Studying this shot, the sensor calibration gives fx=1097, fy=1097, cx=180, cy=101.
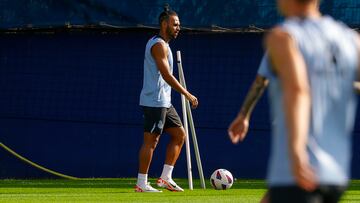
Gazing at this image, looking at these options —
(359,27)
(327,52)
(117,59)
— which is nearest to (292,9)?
(327,52)

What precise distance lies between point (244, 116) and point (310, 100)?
99cm

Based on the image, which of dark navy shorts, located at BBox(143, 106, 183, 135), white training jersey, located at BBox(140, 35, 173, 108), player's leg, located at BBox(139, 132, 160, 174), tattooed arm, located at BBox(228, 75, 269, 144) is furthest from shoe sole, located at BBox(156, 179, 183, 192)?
tattooed arm, located at BBox(228, 75, 269, 144)

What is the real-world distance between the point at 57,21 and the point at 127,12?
1050mm

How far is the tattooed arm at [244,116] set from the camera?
5332 mm

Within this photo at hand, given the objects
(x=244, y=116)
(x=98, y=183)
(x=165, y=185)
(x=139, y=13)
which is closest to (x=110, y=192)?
(x=165, y=185)

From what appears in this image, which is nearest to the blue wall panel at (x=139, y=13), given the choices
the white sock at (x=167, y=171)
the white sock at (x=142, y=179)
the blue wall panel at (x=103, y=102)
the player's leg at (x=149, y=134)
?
the blue wall panel at (x=103, y=102)

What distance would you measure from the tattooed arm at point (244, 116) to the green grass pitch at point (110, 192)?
584cm

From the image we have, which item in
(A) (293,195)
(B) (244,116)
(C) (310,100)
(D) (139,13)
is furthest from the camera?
(D) (139,13)

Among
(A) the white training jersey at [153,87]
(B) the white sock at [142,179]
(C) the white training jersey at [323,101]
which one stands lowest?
(B) the white sock at [142,179]

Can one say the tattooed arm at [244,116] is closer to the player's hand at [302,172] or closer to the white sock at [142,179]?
the player's hand at [302,172]

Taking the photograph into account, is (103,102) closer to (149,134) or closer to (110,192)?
(110,192)

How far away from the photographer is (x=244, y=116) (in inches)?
217

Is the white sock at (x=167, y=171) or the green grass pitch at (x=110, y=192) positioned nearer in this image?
the green grass pitch at (x=110, y=192)

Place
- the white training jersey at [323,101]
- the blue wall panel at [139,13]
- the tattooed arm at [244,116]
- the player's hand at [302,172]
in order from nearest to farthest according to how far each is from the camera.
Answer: the player's hand at [302,172], the white training jersey at [323,101], the tattooed arm at [244,116], the blue wall panel at [139,13]
